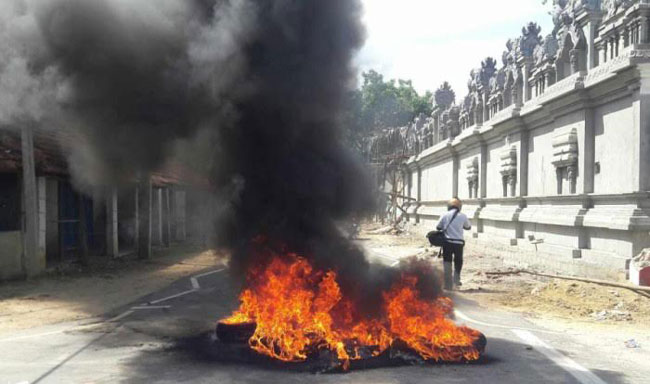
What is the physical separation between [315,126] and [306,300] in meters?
2.21

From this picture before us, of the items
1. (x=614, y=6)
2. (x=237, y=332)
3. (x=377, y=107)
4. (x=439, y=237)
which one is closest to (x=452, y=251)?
(x=439, y=237)

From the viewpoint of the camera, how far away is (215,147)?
795cm

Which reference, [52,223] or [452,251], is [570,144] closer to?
[452,251]

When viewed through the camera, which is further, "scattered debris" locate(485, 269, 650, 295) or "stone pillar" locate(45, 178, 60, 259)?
"stone pillar" locate(45, 178, 60, 259)

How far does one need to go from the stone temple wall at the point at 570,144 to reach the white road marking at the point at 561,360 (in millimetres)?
3614

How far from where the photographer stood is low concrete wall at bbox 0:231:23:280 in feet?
42.2

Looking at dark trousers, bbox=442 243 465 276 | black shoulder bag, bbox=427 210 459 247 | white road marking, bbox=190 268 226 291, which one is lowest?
white road marking, bbox=190 268 226 291

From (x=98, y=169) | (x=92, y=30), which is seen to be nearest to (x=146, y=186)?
(x=98, y=169)

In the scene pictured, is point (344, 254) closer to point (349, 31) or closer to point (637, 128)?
point (349, 31)

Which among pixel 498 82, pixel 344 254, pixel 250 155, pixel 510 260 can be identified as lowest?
pixel 510 260

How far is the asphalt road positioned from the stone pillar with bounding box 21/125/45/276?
16.1ft

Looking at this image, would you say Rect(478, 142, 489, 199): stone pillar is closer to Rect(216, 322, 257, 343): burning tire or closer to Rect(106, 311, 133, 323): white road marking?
Rect(106, 311, 133, 323): white road marking

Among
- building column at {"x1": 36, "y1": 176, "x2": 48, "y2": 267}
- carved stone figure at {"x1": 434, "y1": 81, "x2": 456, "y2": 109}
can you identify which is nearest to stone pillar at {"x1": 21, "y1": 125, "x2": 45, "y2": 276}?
building column at {"x1": 36, "y1": 176, "x2": 48, "y2": 267}

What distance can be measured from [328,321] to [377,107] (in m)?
22.7
